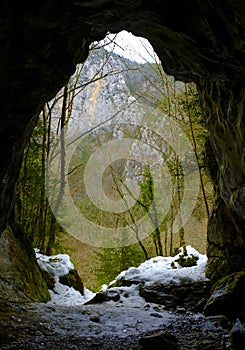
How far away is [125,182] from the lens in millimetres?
14250

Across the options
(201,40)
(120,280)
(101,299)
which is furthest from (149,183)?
(201,40)

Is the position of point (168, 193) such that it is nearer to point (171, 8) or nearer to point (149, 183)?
point (149, 183)

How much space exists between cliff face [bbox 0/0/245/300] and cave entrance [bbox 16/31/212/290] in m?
3.90

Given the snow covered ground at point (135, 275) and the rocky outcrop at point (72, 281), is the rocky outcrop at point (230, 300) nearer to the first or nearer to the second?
the snow covered ground at point (135, 275)

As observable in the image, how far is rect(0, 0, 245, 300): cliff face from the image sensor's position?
247 centimetres

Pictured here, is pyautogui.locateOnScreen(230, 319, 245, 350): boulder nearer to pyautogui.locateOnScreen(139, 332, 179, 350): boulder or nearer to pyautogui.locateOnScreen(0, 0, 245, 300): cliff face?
pyautogui.locateOnScreen(139, 332, 179, 350): boulder

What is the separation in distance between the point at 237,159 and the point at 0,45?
3.35m

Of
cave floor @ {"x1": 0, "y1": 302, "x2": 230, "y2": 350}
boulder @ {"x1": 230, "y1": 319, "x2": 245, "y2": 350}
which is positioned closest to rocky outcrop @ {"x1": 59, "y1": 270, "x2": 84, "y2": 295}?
cave floor @ {"x1": 0, "y1": 302, "x2": 230, "y2": 350}

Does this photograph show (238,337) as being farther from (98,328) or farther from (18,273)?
(18,273)

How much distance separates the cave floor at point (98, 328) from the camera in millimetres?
3207

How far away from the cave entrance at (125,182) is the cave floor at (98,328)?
4.19 metres

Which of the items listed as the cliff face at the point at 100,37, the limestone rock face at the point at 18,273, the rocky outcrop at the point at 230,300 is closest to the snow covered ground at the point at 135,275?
the limestone rock face at the point at 18,273

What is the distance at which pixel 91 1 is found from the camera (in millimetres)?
2541

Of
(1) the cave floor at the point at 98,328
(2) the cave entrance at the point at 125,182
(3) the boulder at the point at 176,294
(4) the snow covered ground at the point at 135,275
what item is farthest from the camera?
(2) the cave entrance at the point at 125,182
